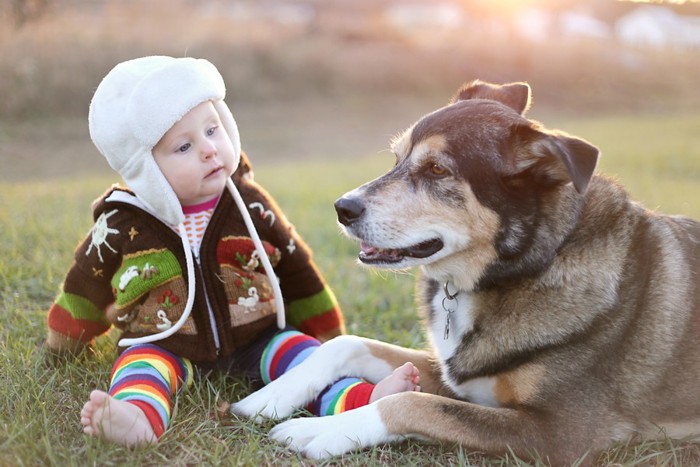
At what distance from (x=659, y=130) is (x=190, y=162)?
58.6 ft

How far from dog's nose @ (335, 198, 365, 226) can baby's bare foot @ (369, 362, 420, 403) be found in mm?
707

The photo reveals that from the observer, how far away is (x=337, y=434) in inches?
106

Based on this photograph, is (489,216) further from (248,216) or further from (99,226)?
(99,226)

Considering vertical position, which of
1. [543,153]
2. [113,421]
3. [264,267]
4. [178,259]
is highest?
[543,153]

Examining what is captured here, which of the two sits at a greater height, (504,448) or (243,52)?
(504,448)

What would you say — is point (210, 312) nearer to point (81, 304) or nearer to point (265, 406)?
point (265, 406)

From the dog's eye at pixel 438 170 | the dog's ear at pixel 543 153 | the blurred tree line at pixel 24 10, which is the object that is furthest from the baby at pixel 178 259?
the blurred tree line at pixel 24 10

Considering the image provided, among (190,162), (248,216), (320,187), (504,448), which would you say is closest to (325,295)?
(248,216)

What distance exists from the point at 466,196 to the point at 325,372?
1.03 meters

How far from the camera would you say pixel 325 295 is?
361 centimetres

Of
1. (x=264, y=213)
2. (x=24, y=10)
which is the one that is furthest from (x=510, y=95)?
(x=24, y=10)

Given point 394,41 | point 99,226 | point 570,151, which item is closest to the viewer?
point 570,151

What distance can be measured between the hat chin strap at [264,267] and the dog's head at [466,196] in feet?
1.47

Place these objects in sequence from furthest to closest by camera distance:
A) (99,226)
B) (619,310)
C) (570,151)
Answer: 1. (99,226)
2. (619,310)
3. (570,151)
